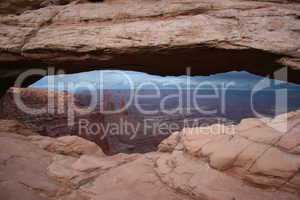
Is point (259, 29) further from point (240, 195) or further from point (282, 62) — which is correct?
point (240, 195)

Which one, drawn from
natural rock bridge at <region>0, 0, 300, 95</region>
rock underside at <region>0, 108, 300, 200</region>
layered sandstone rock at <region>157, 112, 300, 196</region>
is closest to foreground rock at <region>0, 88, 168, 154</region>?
natural rock bridge at <region>0, 0, 300, 95</region>

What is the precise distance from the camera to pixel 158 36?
5.19 meters

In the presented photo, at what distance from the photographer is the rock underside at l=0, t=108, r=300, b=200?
3.16 meters

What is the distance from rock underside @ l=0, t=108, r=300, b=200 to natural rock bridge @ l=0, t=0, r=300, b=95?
157cm

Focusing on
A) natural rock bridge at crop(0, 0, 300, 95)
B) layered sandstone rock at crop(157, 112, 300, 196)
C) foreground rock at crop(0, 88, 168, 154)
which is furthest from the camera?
foreground rock at crop(0, 88, 168, 154)

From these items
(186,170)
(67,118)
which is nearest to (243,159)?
(186,170)

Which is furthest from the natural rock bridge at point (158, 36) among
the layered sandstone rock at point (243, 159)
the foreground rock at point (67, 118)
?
the foreground rock at point (67, 118)

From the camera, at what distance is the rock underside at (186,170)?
3156mm

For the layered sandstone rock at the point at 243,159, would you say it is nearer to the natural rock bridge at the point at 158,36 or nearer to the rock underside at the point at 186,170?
the rock underside at the point at 186,170

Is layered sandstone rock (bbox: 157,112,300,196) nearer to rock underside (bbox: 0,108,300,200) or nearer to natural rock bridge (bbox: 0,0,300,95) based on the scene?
rock underside (bbox: 0,108,300,200)

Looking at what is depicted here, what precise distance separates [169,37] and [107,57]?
1562 mm

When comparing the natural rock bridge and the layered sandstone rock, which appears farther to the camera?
the natural rock bridge

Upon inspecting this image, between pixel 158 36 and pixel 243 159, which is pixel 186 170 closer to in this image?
pixel 243 159

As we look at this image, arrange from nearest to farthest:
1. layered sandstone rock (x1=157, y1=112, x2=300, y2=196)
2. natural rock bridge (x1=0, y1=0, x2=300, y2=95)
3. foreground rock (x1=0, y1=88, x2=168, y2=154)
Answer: layered sandstone rock (x1=157, y1=112, x2=300, y2=196), natural rock bridge (x1=0, y1=0, x2=300, y2=95), foreground rock (x1=0, y1=88, x2=168, y2=154)
